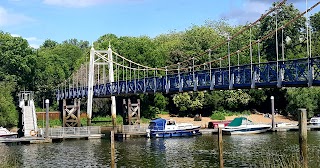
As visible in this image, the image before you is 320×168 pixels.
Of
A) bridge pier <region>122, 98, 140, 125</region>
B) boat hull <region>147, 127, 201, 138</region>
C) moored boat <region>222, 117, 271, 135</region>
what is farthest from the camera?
bridge pier <region>122, 98, 140, 125</region>

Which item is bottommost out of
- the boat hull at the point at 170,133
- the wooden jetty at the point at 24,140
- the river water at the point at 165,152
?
the river water at the point at 165,152

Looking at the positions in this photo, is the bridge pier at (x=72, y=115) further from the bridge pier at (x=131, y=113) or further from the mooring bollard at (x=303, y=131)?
the mooring bollard at (x=303, y=131)

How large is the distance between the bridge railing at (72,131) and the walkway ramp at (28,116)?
2092 millimetres

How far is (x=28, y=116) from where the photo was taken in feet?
205

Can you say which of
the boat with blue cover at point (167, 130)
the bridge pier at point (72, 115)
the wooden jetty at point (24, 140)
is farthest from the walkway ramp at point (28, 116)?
the boat with blue cover at point (167, 130)

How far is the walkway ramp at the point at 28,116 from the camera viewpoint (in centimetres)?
5709

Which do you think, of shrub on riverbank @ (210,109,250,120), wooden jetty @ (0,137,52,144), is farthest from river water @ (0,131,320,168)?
shrub on riverbank @ (210,109,250,120)

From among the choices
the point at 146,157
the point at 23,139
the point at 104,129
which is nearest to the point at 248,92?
the point at 104,129

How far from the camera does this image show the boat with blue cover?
5678 centimetres

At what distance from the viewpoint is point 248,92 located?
82562 mm

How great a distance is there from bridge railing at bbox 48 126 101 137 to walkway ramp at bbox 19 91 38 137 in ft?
6.86

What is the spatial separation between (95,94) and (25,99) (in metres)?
9.03

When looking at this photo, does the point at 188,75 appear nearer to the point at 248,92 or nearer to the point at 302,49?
the point at 248,92

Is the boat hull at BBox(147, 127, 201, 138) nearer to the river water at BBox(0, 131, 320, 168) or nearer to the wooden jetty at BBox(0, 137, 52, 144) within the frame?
the river water at BBox(0, 131, 320, 168)
